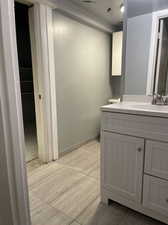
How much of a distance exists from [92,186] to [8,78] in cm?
145

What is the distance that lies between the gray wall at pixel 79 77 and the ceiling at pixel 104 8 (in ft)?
0.72

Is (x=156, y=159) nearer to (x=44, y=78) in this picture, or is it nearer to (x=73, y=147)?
(x=44, y=78)

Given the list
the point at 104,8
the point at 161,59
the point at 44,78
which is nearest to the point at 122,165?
the point at 161,59

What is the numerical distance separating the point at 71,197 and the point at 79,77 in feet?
5.43

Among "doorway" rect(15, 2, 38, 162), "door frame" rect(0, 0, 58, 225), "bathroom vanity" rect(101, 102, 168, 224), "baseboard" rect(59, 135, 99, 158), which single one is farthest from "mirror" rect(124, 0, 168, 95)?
"doorway" rect(15, 2, 38, 162)

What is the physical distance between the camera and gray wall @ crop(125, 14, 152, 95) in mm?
1615

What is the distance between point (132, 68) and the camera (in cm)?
173

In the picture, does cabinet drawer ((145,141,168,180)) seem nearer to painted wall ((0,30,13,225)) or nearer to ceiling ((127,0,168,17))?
painted wall ((0,30,13,225))

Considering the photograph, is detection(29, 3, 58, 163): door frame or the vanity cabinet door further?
detection(29, 3, 58, 163): door frame

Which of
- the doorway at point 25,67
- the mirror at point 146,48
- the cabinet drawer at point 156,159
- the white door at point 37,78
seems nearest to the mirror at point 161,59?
the mirror at point 146,48

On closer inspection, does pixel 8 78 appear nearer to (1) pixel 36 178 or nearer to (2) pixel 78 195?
(2) pixel 78 195

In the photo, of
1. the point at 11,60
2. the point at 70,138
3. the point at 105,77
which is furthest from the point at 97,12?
the point at 11,60

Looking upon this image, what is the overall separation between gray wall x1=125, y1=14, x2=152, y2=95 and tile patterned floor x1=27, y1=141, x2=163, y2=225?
1.10 metres

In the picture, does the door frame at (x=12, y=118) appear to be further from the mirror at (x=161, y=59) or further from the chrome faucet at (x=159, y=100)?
the mirror at (x=161, y=59)
